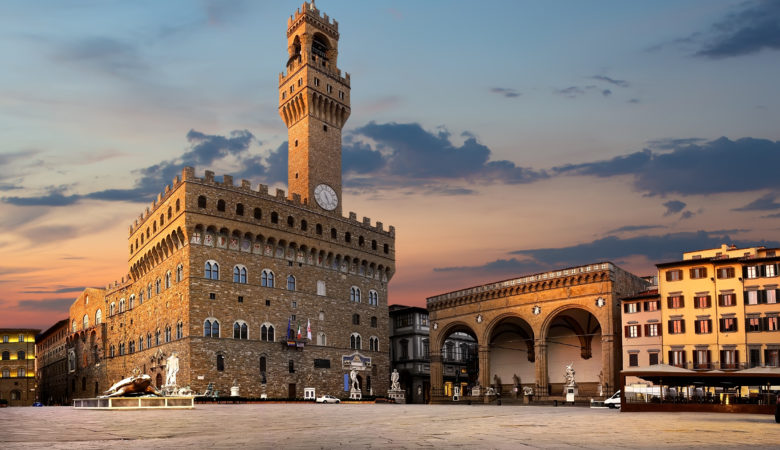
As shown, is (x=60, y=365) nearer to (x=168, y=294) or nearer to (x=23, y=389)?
(x=23, y=389)

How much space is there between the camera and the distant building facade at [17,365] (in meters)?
98.5

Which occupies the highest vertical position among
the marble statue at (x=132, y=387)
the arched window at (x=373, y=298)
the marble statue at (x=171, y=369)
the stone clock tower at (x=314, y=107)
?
the stone clock tower at (x=314, y=107)

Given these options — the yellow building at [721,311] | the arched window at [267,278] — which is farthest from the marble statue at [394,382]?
the yellow building at [721,311]

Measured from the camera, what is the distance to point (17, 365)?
331 feet

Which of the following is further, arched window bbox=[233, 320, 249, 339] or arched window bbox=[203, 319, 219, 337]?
arched window bbox=[233, 320, 249, 339]

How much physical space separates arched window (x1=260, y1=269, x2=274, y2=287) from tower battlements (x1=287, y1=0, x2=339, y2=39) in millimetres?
26371

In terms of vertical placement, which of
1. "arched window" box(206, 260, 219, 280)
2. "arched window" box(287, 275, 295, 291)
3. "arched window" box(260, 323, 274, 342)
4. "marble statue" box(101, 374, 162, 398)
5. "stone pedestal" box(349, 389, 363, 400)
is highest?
"arched window" box(206, 260, 219, 280)

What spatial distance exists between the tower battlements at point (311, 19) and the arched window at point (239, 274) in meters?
26.9

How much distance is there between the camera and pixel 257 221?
2347 inches

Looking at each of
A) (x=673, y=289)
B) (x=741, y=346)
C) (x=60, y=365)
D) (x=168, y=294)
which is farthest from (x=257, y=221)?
(x=60, y=365)

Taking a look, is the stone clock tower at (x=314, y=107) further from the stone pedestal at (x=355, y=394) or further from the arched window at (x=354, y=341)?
the stone pedestal at (x=355, y=394)

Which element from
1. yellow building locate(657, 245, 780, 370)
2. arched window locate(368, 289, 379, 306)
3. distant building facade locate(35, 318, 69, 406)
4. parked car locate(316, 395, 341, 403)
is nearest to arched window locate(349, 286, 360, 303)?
arched window locate(368, 289, 379, 306)

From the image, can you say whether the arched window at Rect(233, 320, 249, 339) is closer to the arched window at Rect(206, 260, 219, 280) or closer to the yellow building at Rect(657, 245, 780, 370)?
the arched window at Rect(206, 260, 219, 280)

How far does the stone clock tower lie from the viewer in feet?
221
